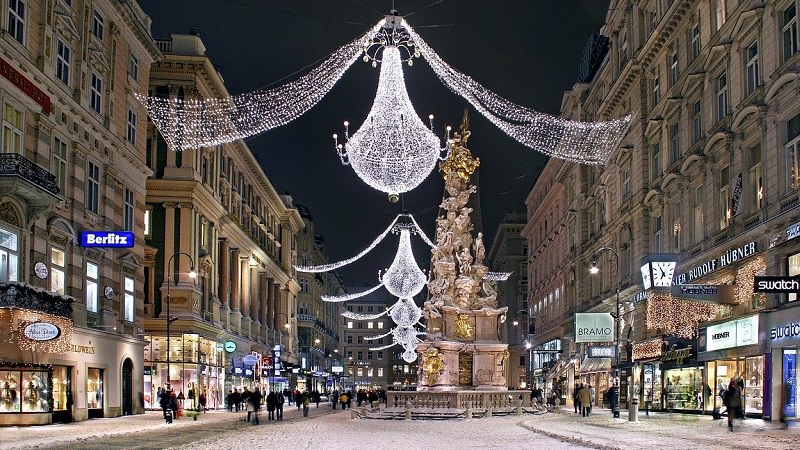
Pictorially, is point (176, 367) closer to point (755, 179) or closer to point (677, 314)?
point (677, 314)

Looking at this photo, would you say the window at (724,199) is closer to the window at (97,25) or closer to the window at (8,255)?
the window at (8,255)

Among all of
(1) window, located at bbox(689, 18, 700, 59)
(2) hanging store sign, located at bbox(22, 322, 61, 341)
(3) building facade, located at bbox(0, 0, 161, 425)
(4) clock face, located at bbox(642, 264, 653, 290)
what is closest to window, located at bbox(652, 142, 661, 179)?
(1) window, located at bbox(689, 18, 700, 59)

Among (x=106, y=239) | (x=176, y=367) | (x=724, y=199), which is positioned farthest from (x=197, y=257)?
(x=724, y=199)

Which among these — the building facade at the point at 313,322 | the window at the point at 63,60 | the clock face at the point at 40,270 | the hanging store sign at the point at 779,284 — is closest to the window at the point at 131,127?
the window at the point at 63,60

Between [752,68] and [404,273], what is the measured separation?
45327 mm

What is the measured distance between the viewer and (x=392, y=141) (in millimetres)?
31844

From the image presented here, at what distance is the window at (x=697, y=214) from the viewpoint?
45.2 m

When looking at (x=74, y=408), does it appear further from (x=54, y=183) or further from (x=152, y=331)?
(x=152, y=331)

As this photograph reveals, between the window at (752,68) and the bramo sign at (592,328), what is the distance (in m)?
22.6

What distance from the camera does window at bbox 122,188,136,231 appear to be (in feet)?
161

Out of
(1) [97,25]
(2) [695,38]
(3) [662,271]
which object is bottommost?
(3) [662,271]

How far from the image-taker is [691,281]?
43562 mm

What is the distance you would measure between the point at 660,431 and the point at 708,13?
21.1 meters

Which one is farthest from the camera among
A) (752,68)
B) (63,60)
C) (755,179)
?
(63,60)
